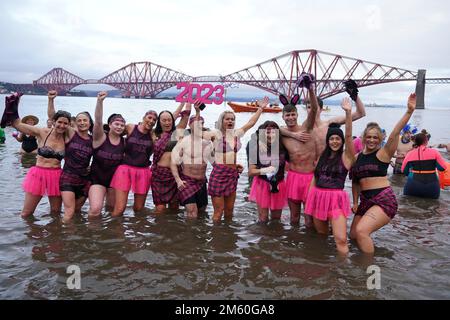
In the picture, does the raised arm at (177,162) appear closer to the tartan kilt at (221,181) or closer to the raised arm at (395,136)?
the tartan kilt at (221,181)

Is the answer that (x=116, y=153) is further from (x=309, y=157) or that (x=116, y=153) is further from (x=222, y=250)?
(x=309, y=157)

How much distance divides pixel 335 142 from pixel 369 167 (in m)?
0.55

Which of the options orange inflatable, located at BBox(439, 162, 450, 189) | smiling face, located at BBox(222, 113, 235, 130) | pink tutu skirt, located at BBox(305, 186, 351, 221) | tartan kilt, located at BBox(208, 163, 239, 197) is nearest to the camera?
pink tutu skirt, located at BBox(305, 186, 351, 221)

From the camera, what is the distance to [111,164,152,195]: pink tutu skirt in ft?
19.0

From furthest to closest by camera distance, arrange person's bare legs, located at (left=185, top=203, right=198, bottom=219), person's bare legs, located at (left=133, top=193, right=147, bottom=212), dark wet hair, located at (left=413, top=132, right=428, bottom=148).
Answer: dark wet hair, located at (left=413, top=132, right=428, bottom=148), person's bare legs, located at (left=133, top=193, right=147, bottom=212), person's bare legs, located at (left=185, top=203, right=198, bottom=219)

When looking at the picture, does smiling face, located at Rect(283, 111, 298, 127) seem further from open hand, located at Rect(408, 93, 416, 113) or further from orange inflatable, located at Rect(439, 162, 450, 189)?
orange inflatable, located at Rect(439, 162, 450, 189)

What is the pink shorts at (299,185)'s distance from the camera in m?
5.39

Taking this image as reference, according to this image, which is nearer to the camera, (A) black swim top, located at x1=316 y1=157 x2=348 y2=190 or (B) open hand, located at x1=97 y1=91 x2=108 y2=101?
(A) black swim top, located at x1=316 y1=157 x2=348 y2=190

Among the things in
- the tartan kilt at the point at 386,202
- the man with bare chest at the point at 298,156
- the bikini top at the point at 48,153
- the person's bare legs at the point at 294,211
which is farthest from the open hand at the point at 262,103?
the bikini top at the point at 48,153

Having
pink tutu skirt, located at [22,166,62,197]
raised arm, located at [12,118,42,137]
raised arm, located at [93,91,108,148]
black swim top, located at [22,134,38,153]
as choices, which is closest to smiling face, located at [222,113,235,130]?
raised arm, located at [93,91,108,148]

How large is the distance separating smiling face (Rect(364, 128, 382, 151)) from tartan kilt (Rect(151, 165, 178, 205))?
320 centimetres

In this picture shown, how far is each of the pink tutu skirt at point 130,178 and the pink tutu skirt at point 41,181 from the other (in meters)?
0.88

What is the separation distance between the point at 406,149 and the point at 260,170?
746 cm

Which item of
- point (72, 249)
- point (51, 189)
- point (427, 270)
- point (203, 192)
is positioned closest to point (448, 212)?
point (427, 270)
